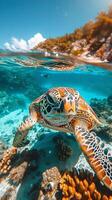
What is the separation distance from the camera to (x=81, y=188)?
4.20m

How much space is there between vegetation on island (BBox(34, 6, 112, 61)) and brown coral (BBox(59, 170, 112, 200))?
13544 mm

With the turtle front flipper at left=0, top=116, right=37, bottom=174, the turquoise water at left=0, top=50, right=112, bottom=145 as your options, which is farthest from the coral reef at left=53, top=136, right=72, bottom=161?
the turquoise water at left=0, top=50, right=112, bottom=145

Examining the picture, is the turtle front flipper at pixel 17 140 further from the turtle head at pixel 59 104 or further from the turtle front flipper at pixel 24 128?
the turtle head at pixel 59 104

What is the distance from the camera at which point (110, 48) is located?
1725 centimetres

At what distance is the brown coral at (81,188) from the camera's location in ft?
13.3

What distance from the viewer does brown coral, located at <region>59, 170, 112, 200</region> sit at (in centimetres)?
405

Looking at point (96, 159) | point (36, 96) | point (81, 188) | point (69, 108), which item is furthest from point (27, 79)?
point (96, 159)

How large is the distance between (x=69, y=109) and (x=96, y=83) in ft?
51.2

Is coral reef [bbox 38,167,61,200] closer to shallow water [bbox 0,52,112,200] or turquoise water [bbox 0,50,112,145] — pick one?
shallow water [bbox 0,52,112,200]

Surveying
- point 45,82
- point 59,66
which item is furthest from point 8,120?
point 45,82

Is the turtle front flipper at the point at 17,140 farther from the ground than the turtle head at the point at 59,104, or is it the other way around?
the turtle head at the point at 59,104

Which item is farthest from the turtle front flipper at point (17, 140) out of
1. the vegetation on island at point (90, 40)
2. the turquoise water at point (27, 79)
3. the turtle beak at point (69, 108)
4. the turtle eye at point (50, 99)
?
the vegetation on island at point (90, 40)

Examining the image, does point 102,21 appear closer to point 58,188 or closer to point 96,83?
point 96,83

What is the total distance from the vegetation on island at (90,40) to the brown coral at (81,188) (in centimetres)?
1354
